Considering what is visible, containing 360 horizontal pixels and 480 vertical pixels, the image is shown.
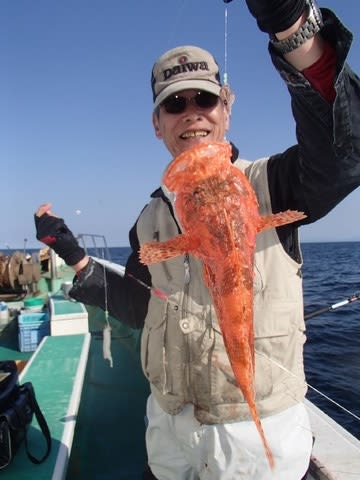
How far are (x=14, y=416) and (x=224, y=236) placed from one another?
3.07 meters

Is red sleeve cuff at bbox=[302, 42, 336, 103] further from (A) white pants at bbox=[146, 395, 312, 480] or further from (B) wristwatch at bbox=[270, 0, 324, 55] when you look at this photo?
(A) white pants at bbox=[146, 395, 312, 480]

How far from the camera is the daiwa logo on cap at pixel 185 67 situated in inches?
104

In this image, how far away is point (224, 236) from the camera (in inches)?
75.4

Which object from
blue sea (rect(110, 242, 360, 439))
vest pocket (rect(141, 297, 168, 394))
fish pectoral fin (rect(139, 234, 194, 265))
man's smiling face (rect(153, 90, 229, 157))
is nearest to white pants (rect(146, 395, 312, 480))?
vest pocket (rect(141, 297, 168, 394))

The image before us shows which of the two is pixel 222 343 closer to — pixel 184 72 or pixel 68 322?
pixel 184 72

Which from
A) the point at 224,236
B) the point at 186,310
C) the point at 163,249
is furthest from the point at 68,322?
the point at 224,236

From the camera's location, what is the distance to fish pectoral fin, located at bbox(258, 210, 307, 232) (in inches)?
72.3

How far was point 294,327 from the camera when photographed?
2.47m

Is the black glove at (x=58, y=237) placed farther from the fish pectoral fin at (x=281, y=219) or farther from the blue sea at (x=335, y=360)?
the blue sea at (x=335, y=360)

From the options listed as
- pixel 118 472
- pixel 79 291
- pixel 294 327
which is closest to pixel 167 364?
pixel 294 327

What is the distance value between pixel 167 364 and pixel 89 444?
11.8ft

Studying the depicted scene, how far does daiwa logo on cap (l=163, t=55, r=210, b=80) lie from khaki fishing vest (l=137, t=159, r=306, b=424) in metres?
0.71

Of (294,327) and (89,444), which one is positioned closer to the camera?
(294,327)

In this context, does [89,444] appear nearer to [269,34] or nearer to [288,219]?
[288,219]
